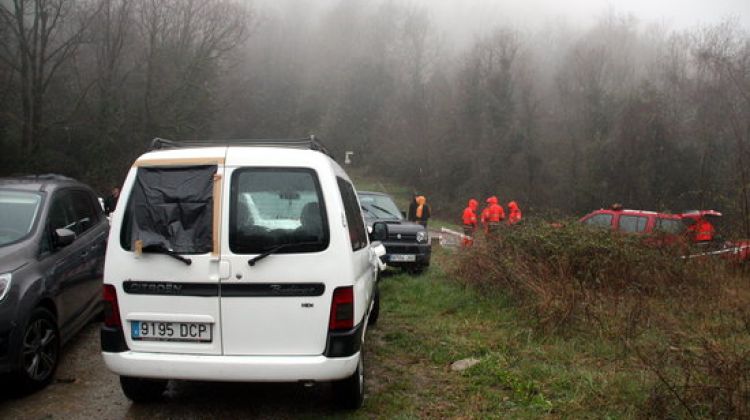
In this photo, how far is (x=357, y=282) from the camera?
169 inches

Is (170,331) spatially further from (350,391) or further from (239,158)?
(350,391)

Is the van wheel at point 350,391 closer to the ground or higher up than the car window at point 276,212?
closer to the ground

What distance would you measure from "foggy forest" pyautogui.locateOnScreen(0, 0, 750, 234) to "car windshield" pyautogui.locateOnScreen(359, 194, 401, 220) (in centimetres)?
983

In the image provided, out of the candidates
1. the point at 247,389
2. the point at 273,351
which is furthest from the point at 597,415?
the point at 247,389

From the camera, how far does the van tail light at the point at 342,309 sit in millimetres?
4000

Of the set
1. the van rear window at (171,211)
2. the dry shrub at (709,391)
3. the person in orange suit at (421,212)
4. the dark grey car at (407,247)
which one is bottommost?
the person in orange suit at (421,212)

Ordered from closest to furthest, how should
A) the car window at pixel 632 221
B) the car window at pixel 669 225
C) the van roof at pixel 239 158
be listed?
1. the van roof at pixel 239 158
2. the car window at pixel 669 225
3. the car window at pixel 632 221

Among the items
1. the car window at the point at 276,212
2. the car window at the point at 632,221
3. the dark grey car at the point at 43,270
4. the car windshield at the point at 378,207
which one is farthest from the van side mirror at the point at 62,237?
the car window at the point at 632,221

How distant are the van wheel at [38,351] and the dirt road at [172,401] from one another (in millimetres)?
123

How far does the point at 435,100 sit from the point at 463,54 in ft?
13.9

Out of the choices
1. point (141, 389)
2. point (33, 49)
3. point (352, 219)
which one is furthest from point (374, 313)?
point (33, 49)

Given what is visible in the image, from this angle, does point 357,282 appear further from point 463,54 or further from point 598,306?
point 463,54

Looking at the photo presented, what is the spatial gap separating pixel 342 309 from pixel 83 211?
4.28 meters

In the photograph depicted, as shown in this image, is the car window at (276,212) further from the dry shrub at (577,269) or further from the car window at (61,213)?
the dry shrub at (577,269)
